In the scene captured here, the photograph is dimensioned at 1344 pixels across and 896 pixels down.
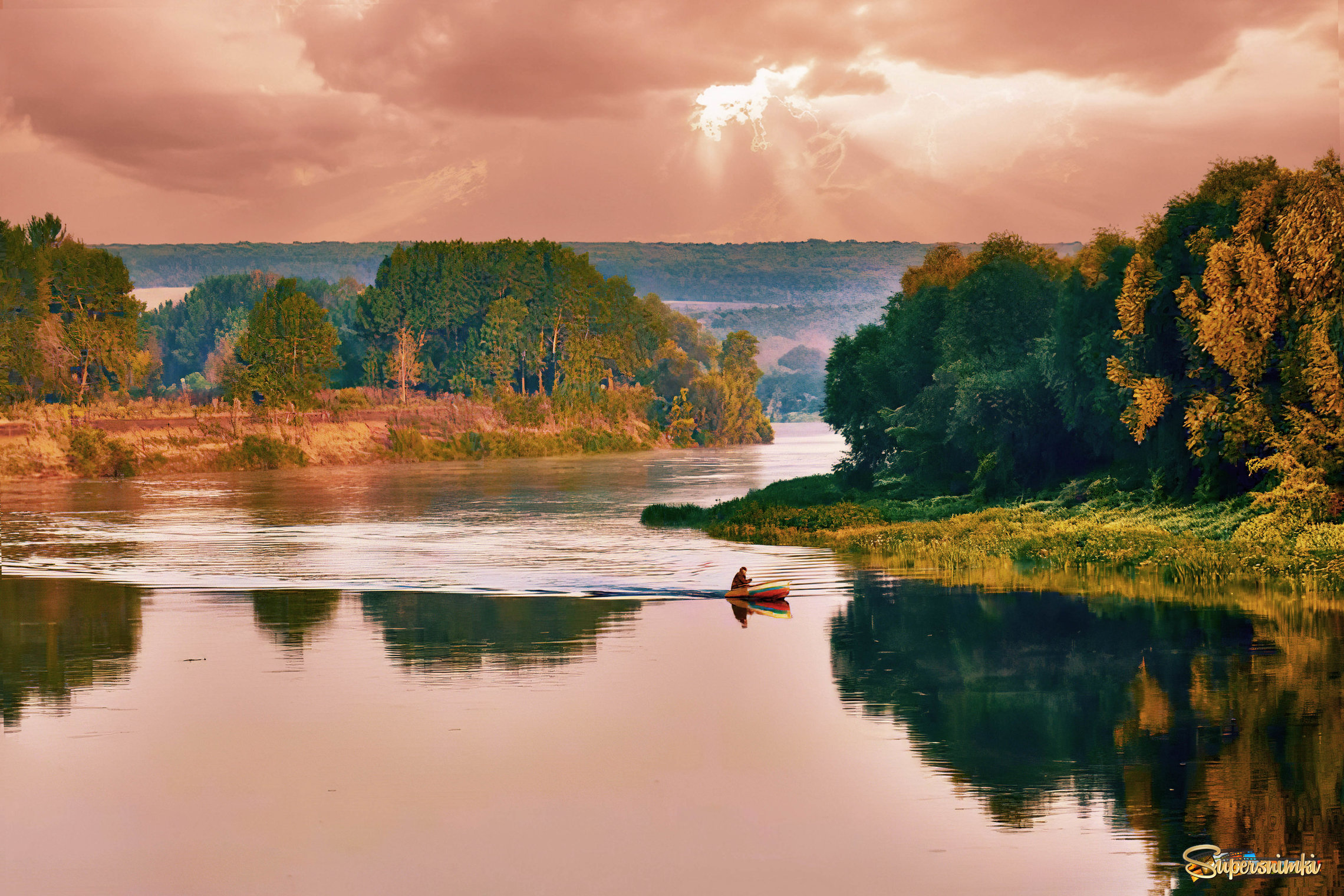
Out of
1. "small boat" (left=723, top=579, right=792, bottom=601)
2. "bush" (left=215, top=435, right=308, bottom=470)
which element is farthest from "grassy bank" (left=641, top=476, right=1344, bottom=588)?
"bush" (left=215, top=435, right=308, bottom=470)

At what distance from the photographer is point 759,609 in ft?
99.0

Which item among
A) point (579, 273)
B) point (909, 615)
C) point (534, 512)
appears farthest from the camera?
point (579, 273)

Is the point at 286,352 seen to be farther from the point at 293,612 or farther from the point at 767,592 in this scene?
the point at 767,592

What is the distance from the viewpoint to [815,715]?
763 inches

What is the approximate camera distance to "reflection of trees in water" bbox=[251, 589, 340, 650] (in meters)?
26.4

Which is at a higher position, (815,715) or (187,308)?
(187,308)

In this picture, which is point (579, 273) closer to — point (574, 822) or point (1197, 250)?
point (1197, 250)

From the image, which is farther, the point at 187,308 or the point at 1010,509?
the point at 187,308

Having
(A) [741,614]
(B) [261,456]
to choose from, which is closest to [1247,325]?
(A) [741,614]

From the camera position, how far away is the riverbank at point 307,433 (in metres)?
92.3

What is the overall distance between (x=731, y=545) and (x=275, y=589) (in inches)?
612

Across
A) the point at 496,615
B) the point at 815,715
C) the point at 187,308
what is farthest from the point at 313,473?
the point at 187,308

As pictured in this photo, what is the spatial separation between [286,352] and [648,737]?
99.5 meters

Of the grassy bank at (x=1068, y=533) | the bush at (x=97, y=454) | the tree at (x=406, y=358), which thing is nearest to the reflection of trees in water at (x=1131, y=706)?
the grassy bank at (x=1068, y=533)
